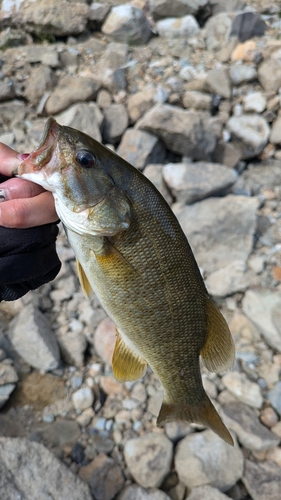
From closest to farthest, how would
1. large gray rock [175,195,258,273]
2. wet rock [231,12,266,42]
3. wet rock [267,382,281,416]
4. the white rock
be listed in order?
wet rock [267,382,281,416] → large gray rock [175,195,258,273] → the white rock → wet rock [231,12,266,42]

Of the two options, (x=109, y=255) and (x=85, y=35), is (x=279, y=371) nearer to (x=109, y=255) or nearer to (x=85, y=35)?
(x=109, y=255)

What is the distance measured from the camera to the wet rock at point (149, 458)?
3.03 m

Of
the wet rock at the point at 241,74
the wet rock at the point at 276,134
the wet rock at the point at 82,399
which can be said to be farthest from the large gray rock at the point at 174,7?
the wet rock at the point at 82,399

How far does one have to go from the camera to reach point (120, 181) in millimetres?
1840

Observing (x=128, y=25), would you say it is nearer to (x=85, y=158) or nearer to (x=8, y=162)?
(x=8, y=162)

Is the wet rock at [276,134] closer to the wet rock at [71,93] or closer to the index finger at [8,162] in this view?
the wet rock at [71,93]

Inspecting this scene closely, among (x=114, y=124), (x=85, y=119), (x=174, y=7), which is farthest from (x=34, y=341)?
(x=174, y=7)

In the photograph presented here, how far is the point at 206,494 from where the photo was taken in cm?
291

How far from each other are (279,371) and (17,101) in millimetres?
5108

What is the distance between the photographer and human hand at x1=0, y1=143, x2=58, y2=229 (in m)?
1.74

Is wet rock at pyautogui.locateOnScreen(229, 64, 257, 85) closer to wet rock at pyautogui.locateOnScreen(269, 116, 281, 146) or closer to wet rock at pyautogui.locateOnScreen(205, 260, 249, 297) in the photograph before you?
wet rock at pyautogui.locateOnScreen(269, 116, 281, 146)

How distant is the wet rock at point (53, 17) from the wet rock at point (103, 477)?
6.50 meters

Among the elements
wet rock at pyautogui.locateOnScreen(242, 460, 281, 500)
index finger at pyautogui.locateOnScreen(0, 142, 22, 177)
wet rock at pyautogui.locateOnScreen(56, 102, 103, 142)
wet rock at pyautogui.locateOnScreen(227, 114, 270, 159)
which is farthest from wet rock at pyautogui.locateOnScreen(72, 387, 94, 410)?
wet rock at pyautogui.locateOnScreen(227, 114, 270, 159)

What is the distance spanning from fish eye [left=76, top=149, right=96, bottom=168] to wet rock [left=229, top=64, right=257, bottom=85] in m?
5.15
